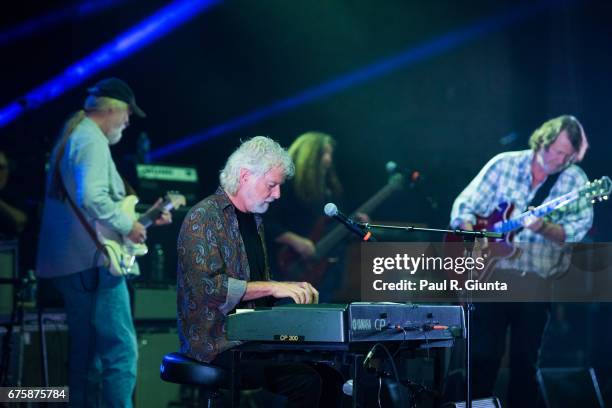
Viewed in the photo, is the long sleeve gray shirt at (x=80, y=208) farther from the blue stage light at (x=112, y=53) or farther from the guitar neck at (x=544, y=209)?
the guitar neck at (x=544, y=209)

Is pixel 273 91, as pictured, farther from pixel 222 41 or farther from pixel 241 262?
pixel 241 262

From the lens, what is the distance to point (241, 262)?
3.79 m

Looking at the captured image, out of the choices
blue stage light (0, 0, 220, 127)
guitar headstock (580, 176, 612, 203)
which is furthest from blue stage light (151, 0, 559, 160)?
guitar headstock (580, 176, 612, 203)

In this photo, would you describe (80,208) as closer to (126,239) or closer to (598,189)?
(126,239)

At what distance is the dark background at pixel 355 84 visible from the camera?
668cm

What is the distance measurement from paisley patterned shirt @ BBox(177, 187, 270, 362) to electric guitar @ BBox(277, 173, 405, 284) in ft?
10.5

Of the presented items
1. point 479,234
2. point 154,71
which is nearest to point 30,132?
point 154,71

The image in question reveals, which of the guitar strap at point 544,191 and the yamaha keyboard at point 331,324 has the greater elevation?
the guitar strap at point 544,191

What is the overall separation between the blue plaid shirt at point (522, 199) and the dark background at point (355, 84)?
0.60m

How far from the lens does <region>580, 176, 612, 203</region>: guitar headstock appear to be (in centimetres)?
513

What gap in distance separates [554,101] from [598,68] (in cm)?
78

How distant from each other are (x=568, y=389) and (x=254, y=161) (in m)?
2.77

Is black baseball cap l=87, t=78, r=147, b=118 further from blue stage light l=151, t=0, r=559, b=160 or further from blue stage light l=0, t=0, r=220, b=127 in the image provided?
blue stage light l=151, t=0, r=559, b=160

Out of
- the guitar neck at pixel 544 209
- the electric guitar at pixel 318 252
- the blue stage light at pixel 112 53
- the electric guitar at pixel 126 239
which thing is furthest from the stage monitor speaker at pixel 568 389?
the blue stage light at pixel 112 53
